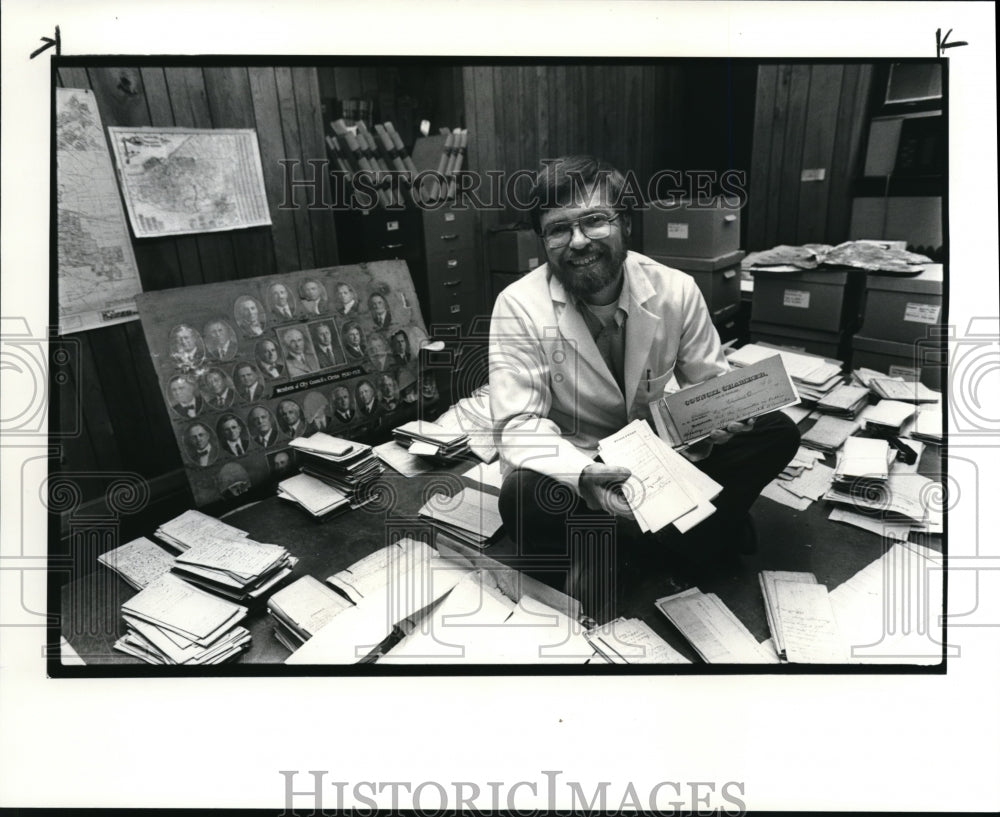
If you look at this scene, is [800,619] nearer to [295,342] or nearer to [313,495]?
[313,495]

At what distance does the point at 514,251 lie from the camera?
1.63 meters

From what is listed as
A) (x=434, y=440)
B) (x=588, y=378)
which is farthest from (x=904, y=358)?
(x=434, y=440)

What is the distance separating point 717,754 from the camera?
1361mm

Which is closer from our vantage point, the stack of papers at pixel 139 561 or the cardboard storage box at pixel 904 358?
the cardboard storage box at pixel 904 358

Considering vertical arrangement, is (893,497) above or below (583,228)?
below

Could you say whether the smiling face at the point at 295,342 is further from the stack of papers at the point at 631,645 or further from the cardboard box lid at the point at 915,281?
the cardboard box lid at the point at 915,281

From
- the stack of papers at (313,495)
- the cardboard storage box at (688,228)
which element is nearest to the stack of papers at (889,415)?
the cardboard storage box at (688,228)

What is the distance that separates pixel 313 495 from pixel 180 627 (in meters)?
0.68

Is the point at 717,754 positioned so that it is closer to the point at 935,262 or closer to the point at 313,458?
the point at 935,262

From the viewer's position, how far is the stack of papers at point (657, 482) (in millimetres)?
1274

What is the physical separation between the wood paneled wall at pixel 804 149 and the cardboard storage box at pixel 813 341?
0.29 metres

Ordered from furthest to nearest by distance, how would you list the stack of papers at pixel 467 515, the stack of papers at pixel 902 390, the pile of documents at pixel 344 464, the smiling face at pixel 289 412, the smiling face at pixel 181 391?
the smiling face at pixel 289 412 < the pile of documents at pixel 344 464 < the smiling face at pixel 181 391 < the stack of papers at pixel 467 515 < the stack of papers at pixel 902 390

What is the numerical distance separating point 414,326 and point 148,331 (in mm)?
853

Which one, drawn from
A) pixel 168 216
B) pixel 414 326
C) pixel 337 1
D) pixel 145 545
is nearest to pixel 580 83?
pixel 337 1
